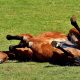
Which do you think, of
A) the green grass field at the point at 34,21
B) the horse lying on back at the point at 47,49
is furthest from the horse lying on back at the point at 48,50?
the green grass field at the point at 34,21

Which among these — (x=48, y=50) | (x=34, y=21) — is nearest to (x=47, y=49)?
(x=48, y=50)

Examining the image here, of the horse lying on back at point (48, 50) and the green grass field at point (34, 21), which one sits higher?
the horse lying on back at point (48, 50)

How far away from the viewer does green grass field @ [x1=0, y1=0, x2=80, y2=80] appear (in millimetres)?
9509

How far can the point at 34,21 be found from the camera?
60.3ft

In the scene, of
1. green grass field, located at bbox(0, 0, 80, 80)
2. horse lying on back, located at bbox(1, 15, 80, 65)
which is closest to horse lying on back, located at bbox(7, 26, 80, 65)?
horse lying on back, located at bbox(1, 15, 80, 65)

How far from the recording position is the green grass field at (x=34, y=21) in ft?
31.2

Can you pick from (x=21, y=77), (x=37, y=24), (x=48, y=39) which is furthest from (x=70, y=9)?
(x=21, y=77)

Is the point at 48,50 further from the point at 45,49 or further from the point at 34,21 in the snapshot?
the point at 34,21

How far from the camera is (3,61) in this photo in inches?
416

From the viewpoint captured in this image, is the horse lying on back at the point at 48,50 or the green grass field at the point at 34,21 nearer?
the green grass field at the point at 34,21

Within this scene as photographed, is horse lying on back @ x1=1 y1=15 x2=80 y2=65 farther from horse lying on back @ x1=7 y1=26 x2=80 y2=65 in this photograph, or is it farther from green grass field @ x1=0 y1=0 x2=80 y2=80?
green grass field @ x1=0 y1=0 x2=80 y2=80

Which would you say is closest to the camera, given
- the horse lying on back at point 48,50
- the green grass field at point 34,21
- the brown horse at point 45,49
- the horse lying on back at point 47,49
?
the green grass field at point 34,21

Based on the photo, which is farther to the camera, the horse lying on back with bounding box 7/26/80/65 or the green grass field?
the horse lying on back with bounding box 7/26/80/65

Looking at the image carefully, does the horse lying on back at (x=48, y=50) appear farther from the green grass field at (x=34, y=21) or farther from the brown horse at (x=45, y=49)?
the green grass field at (x=34, y=21)
